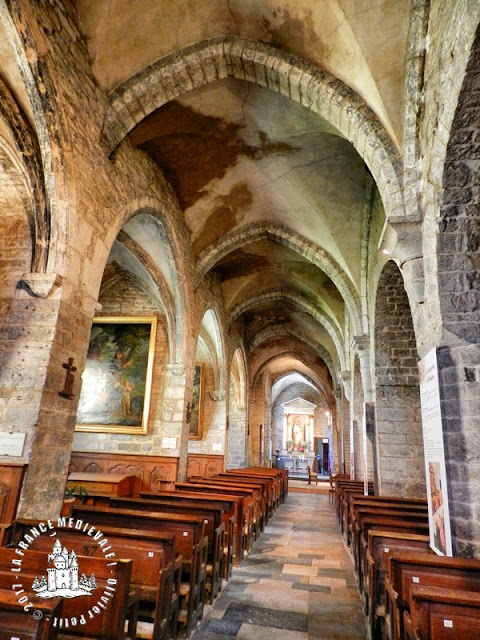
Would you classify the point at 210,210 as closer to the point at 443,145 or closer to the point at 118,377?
the point at 118,377

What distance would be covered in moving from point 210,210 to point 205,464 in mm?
8240

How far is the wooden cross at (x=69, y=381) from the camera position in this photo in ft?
14.2

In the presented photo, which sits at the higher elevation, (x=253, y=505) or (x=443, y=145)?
(x=443, y=145)

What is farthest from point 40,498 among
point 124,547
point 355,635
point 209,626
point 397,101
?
point 397,101

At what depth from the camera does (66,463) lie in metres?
4.39

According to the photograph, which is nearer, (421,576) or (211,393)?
(421,576)

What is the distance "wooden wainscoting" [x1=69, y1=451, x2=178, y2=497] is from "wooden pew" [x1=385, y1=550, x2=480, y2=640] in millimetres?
6538

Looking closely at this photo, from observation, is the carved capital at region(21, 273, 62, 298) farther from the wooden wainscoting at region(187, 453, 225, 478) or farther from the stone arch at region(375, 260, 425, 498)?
the wooden wainscoting at region(187, 453, 225, 478)

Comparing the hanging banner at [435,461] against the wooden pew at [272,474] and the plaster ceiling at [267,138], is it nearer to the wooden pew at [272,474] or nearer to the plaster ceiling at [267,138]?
the plaster ceiling at [267,138]

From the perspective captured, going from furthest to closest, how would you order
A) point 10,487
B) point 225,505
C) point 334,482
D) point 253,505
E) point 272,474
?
1. point 334,482
2. point 272,474
3. point 253,505
4. point 225,505
5. point 10,487

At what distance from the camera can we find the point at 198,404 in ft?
42.5

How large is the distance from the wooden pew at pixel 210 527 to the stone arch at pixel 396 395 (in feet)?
11.9

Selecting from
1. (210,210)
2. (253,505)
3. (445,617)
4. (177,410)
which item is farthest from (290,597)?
(210,210)

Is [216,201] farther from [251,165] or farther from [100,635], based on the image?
[100,635]
